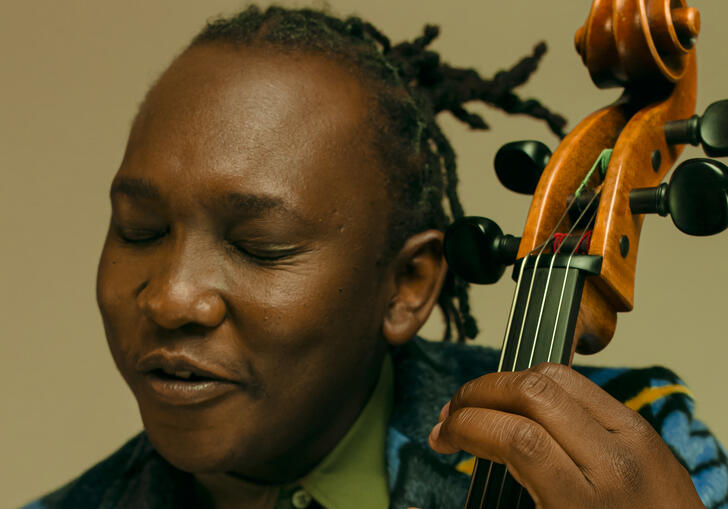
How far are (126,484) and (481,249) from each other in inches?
28.1

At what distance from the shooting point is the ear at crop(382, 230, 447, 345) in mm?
1243

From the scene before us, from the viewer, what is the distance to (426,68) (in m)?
1.42

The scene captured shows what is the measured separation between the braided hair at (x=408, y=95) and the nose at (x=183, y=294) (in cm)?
27

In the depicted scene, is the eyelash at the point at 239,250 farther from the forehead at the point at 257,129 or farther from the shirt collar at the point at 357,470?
the shirt collar at the point at 357,470

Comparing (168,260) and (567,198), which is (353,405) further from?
Answer: (567,198)

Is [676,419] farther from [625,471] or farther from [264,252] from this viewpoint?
[264,252]

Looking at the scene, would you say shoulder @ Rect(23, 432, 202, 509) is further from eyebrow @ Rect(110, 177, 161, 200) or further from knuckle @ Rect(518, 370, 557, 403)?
knuckle @ Rect(518, 370, 557, 403)

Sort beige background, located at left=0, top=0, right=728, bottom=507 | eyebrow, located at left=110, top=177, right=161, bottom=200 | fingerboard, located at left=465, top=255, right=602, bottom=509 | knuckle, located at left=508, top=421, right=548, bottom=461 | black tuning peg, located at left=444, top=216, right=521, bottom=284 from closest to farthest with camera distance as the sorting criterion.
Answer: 1. knuckle, located at left=508, top=421, right=548, bottom=461
2. fingerboard, located at left=465, top=255, right=602, bottom=509
3. black tuning peg, located at left=444, top=216, right=521, bottom=284
4. eyebrow, located at left=110, top=177, right=161, bottom=200
5. beige background, located at left=0, top=0, right=728, bottom=507

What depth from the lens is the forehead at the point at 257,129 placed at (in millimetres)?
1089

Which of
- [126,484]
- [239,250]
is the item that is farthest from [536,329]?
[126,484]

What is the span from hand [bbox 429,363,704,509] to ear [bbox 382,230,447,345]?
1.47 ft

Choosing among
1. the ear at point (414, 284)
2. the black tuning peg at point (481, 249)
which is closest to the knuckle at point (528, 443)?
the black tuning peg at point (481, 249)

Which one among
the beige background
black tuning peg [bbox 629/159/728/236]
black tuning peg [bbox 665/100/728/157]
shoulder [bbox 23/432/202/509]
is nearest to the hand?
black tuning peg [bbox 629/159/728/236]

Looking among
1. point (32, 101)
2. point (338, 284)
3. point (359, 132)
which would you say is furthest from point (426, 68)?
point (32, 101)
